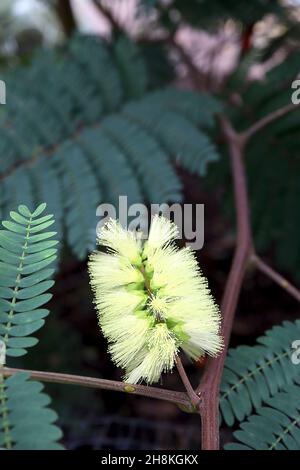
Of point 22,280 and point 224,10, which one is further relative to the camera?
point 224,10

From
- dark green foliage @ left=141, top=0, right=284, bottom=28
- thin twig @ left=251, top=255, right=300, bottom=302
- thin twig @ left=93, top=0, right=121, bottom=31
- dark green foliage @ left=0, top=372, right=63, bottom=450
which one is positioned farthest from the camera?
thin twig @ left=93, top=0, right=121, bottom=31

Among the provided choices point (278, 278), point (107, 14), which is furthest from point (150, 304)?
point (107, 14)

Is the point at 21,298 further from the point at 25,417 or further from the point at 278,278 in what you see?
the point at 278,278

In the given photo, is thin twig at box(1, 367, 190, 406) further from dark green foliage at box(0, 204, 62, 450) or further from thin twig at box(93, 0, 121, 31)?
thin twig at box(93, 0, 121, 31)

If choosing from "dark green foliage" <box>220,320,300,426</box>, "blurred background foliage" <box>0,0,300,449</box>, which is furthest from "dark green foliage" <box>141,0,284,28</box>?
"dark green foliage" <box>220,320,300,426</box>

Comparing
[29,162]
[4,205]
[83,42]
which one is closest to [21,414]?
[4,205]

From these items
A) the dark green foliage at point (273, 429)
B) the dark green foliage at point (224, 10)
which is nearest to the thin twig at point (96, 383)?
the dark green foliage at point (273, 429)

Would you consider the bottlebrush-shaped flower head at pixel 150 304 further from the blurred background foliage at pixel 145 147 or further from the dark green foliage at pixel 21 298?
the blurred background foliage at pixel 145 147
